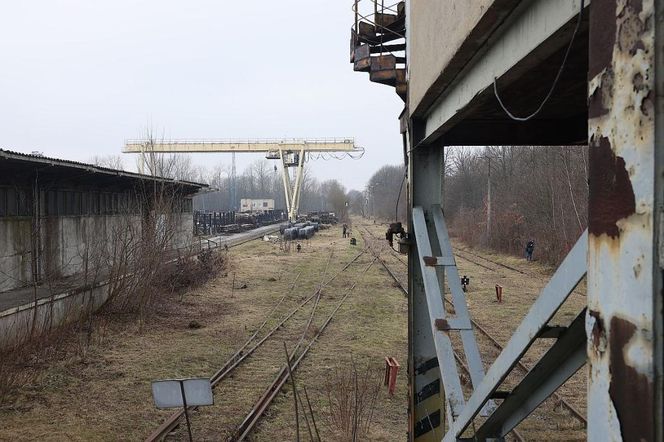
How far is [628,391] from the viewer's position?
4.18 ft

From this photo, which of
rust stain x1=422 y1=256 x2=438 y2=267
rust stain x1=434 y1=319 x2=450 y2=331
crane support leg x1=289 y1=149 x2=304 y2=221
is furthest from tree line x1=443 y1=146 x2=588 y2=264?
crane support leg x1=289 y1=149 x2=304 y2=221

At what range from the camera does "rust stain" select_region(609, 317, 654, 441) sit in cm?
121

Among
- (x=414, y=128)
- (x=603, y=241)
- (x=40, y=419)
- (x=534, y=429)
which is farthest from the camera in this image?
(x=40, y=419)

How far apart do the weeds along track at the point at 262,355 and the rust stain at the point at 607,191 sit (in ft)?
21.0

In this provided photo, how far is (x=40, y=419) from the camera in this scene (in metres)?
7.58

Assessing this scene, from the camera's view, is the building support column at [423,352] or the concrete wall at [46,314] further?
the concrete wall at [46,314]

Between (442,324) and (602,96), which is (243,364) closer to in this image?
(442,324)

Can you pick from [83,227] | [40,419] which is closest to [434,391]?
[40,419]

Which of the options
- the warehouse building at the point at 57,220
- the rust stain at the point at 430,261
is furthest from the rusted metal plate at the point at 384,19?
the warehouse building at the point at 57,220

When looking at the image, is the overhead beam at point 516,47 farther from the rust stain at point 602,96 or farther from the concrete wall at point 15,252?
the concrete wall at point 15,252

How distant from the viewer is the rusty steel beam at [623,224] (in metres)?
1.21

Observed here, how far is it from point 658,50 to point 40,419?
8.89 m

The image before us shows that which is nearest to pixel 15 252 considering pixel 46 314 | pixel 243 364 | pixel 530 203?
pixel 46 314

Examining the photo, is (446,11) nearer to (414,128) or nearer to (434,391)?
(414,128)
